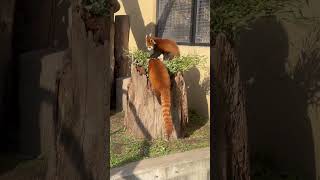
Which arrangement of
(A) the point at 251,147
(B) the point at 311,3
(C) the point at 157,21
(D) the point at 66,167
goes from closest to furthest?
1. (D) the point at 66,167
2. (B) the point at 311,3
3. (A) the point at 251,147
4. (C) the point at 157,21

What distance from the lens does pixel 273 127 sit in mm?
4285

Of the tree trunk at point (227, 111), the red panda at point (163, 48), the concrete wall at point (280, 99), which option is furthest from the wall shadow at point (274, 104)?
the red panda at point (163, 48)

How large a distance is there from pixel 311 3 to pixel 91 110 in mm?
2832

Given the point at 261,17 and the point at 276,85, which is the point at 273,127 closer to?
the point at 276,85

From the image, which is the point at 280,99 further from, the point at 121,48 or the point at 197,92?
the point at 121,48

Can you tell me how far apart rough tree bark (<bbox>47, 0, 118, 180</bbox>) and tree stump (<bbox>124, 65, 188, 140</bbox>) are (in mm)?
4677

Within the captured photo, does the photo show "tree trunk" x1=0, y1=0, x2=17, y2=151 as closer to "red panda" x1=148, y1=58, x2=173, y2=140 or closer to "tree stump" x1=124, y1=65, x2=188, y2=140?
"red panda" x1=148, y1=58, x2=173, y2=140

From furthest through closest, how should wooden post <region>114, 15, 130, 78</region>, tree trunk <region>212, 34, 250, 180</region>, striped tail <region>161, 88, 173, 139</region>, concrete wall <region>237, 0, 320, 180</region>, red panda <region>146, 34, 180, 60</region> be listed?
wooden post <region>114, 15, 130, 78</region>
red panda <region>146, 34, 180, 60</region>
striped tail <region>161, 88, 173, 139</region>
concrete wall <region>237, 0, 320, 180</region>
tree trunk <region>212, 34, 250, 180</region>

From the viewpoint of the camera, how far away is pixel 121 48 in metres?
8.65

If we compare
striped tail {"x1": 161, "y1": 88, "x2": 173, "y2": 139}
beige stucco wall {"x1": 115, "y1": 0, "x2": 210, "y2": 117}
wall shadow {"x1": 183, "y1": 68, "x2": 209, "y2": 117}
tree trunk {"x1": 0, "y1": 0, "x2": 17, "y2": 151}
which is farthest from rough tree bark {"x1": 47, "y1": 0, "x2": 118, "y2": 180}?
wall shadow {"x1": 183, "y1": 68, "x2": 209, "y2": 117}

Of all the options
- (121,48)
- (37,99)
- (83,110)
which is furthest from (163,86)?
(37,99)

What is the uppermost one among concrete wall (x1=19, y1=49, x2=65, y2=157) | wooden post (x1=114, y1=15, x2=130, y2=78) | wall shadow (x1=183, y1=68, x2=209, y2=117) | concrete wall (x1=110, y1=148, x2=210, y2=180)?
concrete wall (x1=19, y1=49, x2=65, y2=157)

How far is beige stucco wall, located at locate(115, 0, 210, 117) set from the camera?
7430 millimetres

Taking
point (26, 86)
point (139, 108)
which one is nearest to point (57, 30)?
point (26, 86)
